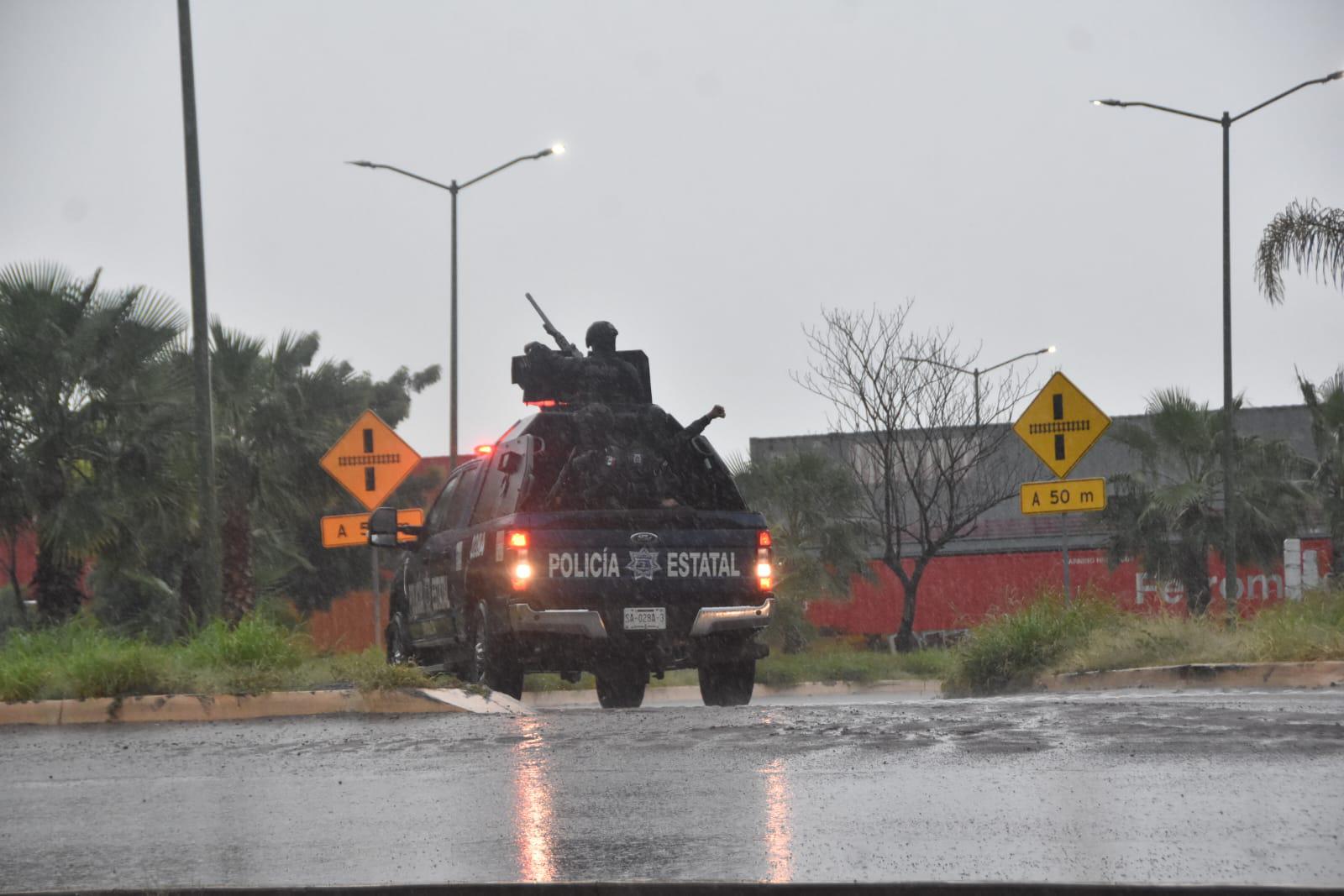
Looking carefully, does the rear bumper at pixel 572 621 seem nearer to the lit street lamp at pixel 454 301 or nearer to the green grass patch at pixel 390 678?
the green grass patch at pixel 390 678

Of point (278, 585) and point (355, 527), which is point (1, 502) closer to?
point (355, 527)

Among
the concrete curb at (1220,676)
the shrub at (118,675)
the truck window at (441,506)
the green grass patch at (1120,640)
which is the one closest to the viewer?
the shrub at (118,675)

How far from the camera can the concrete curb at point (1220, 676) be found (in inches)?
512

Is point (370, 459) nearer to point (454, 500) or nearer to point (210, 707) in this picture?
point (454, 500)

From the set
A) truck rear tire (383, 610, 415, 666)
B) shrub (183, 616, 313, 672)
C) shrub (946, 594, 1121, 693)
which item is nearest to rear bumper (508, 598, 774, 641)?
shrub (183, 616, 313, 672)

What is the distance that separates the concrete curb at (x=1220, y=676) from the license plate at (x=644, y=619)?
428 cm

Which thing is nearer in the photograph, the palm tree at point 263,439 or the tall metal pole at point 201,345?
the tall metal pole at point 201,345

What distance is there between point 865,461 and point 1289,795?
27.7m

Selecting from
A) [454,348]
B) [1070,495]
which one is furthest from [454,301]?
[1070,495]

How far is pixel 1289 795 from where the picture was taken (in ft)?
21.0

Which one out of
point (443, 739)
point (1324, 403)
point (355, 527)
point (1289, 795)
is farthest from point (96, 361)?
point (1324, 403)

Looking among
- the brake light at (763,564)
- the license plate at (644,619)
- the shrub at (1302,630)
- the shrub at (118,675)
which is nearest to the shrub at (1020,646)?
the shrub at (1302,630)

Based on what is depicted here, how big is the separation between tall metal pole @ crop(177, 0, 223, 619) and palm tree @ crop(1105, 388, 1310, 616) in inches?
807

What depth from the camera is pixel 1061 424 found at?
63.6ft
